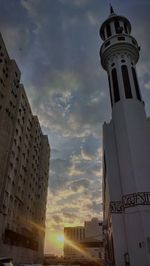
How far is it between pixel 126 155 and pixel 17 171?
28804 mm

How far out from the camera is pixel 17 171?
155ft

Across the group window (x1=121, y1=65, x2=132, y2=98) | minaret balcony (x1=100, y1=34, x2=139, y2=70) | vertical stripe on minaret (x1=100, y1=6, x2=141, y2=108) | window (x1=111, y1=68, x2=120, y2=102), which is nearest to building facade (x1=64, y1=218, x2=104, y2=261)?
window (x1=111, y1=68, x2=120, y2=102)

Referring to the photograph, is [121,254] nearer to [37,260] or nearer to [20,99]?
[20,99]

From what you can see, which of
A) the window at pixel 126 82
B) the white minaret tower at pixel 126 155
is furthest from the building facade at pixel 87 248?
the window at pixel 126 82

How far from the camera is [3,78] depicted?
44.2 m

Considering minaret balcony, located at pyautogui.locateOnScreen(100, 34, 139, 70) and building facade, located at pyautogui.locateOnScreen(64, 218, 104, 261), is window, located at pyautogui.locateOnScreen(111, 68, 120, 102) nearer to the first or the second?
minaret balcony, located at pyautogui.locateOnScreen(100, 34, 139, 70)

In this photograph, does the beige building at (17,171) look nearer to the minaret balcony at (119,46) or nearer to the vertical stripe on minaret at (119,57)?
the minaret balcony at (119,46)

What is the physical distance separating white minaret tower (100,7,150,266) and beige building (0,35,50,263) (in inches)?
802

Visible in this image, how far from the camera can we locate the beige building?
132 feet

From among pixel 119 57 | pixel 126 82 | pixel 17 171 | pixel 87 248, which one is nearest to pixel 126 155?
pixel 126 82

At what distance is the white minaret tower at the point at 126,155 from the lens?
72.1ft

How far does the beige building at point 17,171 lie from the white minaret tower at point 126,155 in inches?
802

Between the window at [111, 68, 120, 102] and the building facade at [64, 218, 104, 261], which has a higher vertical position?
the window at [111, 68, 120, 102]

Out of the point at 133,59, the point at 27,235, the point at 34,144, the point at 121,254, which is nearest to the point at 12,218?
the point at 27,235
